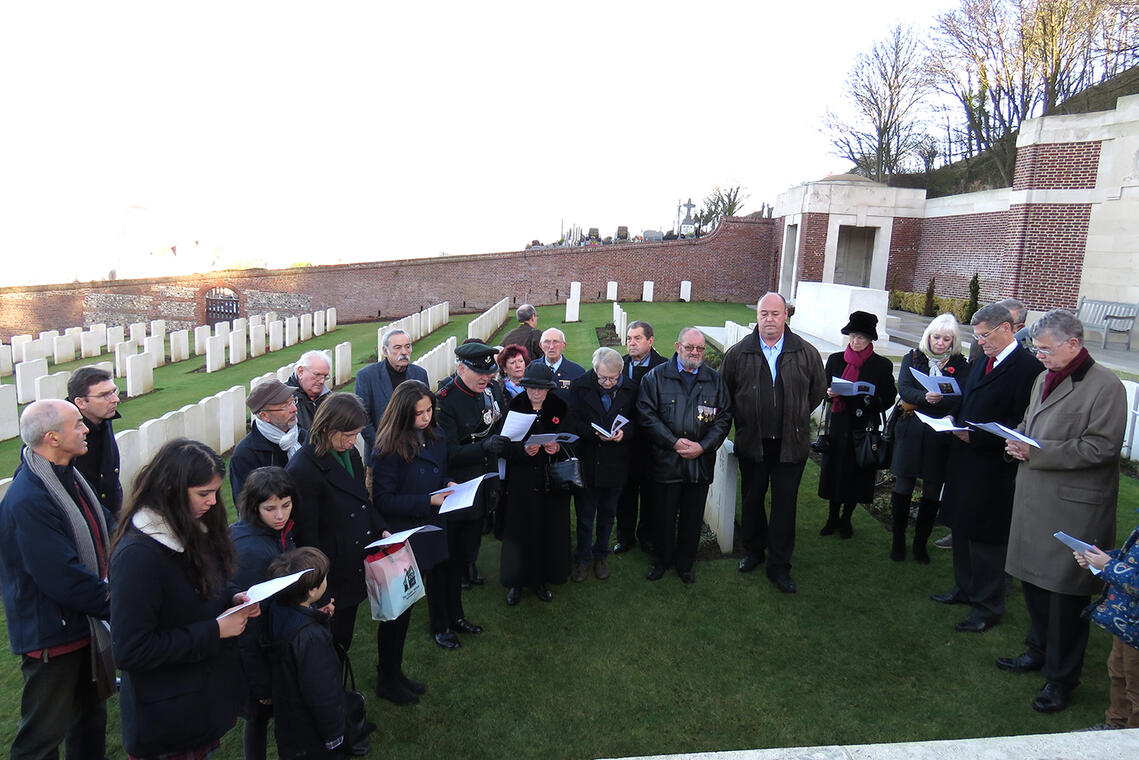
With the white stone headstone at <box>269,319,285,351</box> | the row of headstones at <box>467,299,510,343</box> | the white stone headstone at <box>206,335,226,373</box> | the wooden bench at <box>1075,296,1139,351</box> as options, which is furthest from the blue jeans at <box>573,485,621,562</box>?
the white stone headstone at <box>269,319,285,351</box>

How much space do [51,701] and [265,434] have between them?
1511 millimetres

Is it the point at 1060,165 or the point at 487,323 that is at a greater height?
the point at 1060,165

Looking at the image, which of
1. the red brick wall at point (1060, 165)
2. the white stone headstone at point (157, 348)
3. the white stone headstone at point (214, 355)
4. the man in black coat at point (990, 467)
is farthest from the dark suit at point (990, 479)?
the white stone headstone at point (157, 348)

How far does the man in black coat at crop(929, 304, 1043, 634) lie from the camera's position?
438 cm

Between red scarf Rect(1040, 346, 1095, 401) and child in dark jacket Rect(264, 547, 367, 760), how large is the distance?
3.84 m

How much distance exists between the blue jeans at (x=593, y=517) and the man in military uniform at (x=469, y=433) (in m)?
1.05

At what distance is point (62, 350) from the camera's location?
59.5 feet

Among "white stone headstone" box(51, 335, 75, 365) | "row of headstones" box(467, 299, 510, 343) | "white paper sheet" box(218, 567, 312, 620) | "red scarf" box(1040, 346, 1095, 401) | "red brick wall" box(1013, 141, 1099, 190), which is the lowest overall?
"white stone headstone" box(51, 335, 75, 365)

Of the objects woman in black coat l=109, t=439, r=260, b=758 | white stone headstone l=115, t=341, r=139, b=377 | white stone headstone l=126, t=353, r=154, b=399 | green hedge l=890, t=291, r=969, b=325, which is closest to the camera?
woman in black coat l=109, t=439, r=260, b=758

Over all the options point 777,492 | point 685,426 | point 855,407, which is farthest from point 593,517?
point 855,407

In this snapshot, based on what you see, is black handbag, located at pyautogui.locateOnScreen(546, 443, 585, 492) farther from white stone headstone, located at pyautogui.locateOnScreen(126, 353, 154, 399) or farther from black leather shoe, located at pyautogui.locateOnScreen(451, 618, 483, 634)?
white stone headstone, located at pyautogui.locateOnScreen(126, 353, 154, 399)

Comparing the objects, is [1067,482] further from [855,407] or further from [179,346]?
[179,346]

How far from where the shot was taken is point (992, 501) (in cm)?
438

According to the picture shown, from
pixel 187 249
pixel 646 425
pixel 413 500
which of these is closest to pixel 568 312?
pixel 646 425
